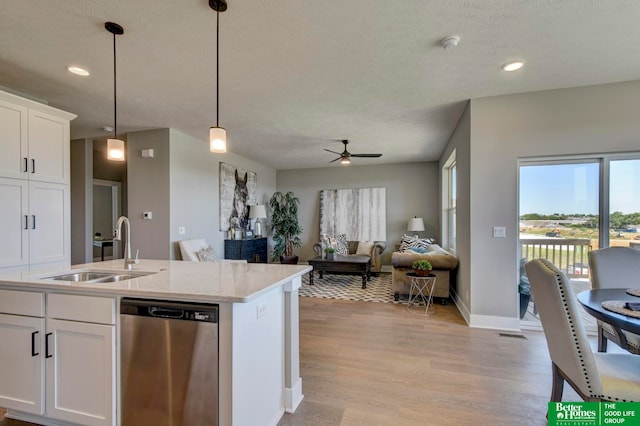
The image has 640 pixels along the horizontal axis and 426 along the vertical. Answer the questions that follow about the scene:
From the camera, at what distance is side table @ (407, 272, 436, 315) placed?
4.04 meters

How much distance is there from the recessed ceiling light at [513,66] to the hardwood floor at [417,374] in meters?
2.63

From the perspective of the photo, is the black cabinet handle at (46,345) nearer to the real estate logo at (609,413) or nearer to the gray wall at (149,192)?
the gray wall at (149,192)

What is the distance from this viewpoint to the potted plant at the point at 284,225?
7.24 meters

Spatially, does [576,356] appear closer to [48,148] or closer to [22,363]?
[22,363]

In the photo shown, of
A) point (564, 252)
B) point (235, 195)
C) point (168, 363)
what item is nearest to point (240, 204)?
point (235, 195)

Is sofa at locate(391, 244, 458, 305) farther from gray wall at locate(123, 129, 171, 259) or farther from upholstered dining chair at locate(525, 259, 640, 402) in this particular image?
gray wall at locate(123, 129, 171, 259)

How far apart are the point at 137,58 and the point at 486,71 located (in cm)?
311

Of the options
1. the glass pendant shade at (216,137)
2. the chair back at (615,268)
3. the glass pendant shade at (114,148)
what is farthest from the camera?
the glass pendant shade at (114,148)

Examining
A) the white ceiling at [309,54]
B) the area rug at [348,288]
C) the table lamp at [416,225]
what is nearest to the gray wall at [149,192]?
the white ceiling at [309,54]

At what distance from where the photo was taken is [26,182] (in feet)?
9.29

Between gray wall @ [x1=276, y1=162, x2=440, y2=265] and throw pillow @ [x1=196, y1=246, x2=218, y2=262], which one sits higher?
gray wall @ [x1=276, y1=162, x2=440, y2=265]

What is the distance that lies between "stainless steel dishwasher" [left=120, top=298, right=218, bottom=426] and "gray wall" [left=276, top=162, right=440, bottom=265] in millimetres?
6114

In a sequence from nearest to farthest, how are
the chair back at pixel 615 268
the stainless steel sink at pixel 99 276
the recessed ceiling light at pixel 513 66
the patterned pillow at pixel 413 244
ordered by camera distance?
1. the stainless steel sink at pixel 99 276
2. the chair back at pixel 615 268
3. the recessed ceiling light at pixel 513 66
4. the patterned pillow at pixel 413 244

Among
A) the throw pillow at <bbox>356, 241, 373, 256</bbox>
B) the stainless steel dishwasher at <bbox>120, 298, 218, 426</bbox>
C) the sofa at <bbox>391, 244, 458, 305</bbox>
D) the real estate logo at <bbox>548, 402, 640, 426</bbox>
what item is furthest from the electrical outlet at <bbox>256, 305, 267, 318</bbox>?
the throw pillow at <bbox>356, 241, 373, 256</bbox>
